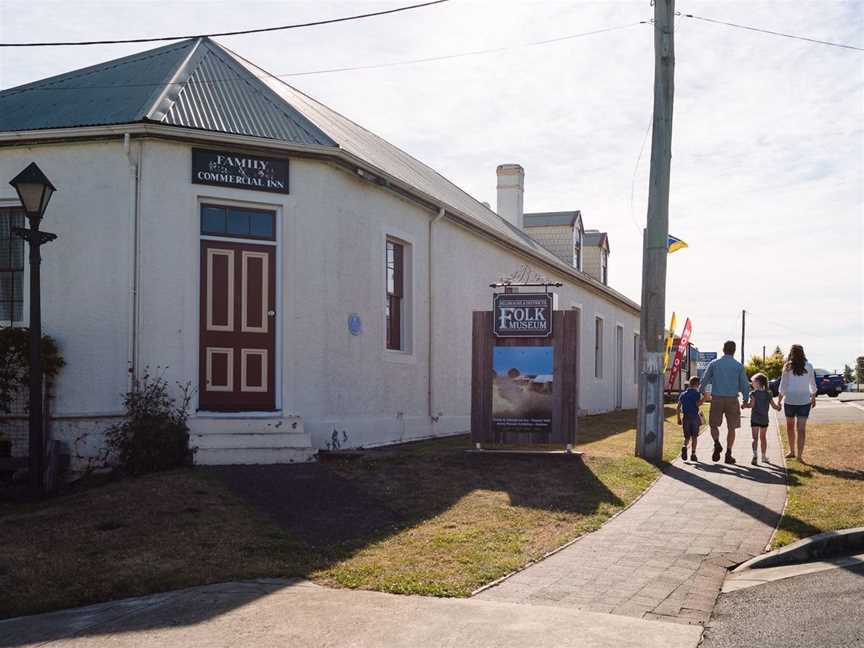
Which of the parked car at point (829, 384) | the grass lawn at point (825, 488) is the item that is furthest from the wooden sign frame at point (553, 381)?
the parked car at point (829, 384)

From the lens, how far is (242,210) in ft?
39.9

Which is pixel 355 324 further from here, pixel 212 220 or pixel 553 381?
pixel 553 381

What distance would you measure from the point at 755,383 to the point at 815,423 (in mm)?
7725

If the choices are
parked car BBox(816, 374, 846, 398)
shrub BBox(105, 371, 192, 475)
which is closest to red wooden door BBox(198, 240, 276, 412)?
shrub BBox(105, 371, 192, 475)

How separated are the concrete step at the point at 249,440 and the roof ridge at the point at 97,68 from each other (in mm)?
6630

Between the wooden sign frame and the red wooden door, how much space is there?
2.71 meters

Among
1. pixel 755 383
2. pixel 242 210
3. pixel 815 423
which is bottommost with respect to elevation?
pixel 815 423

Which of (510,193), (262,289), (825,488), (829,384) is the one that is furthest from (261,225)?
(829,384)

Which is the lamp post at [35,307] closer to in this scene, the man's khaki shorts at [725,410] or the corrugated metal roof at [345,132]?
the corrugated metal roof at [345,132]

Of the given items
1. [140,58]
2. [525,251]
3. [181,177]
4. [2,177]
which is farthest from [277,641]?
[525,251]

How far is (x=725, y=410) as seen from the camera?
13016 millimetres

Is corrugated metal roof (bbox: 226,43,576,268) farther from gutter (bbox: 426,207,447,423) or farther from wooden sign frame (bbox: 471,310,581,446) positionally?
wooden sign frame (bbox: 471,310,581,446)

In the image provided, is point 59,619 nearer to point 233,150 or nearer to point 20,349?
point 20,349

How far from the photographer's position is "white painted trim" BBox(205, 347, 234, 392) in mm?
11836
